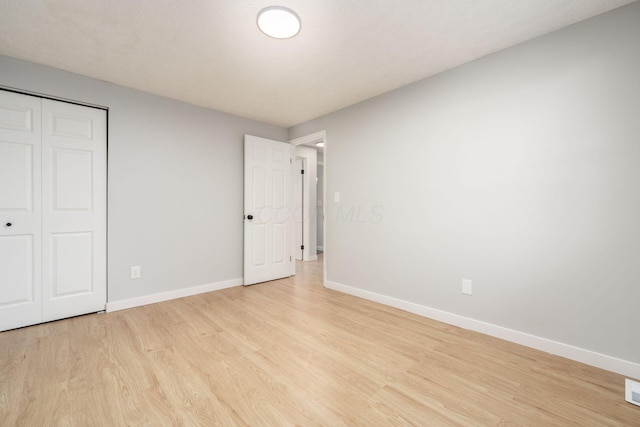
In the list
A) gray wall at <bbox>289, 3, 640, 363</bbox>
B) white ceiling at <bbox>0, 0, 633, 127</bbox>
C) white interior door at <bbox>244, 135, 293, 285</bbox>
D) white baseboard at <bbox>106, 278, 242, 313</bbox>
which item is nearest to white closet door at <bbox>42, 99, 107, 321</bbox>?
white baseboard at <bbox>106, 278, 242, 313</bbox>

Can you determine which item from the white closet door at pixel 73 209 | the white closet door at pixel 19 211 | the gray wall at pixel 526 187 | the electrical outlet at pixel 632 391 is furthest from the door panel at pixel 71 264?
the electrical outlet at pixel 632 391

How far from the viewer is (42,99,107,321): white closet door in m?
2.55

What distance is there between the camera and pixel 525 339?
2.11 m

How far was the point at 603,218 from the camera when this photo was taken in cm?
182

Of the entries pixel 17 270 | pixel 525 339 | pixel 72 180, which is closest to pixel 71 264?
pixel 17 270

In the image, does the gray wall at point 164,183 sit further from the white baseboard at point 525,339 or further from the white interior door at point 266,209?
the white baseboard at point 525,339

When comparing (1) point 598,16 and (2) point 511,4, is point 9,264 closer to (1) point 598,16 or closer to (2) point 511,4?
(2) point 511,4

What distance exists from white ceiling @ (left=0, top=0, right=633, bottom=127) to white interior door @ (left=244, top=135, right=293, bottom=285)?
1149 millimetres

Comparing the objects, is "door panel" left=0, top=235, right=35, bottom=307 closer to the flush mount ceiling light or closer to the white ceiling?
the white ceiling

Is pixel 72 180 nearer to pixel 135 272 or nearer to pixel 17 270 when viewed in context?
pixel 17 270

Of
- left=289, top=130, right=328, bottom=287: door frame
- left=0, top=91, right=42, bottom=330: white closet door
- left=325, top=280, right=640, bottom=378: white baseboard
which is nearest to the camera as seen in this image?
left=325, top=280, right=640, bottom=378: white baseboard

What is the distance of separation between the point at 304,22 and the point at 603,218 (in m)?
2.51

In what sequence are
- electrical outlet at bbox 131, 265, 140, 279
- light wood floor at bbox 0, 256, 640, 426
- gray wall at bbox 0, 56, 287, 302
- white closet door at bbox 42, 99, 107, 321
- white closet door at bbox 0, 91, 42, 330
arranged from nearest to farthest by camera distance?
light wood floor at bbox 0, 256, 640, 426
white closet door at bbox 0, 91, 42, 330
white closet door at bbox 42, 99, 107, 321
gray wall at bbox 0, 56, 287, 302
electrical outlet at bbox 131, 265, 140, 279

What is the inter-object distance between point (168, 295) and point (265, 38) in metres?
2.98
